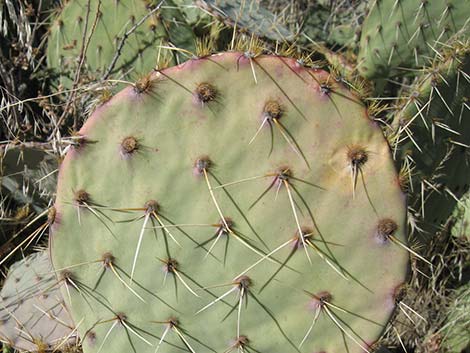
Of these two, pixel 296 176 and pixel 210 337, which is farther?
pixel 210 337

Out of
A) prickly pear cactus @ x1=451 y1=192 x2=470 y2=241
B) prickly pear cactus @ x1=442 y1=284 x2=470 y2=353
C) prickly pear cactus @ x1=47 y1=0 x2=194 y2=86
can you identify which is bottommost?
prickly pear cactus @ x1=442 y1=284 x2=470 y2=353

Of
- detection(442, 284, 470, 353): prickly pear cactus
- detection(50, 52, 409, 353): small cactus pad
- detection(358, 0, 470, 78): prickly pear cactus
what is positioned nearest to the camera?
detection(50, 52, 409, 353): small cactus pad

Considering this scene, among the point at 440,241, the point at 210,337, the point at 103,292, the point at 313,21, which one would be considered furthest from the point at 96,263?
the point at 313,21

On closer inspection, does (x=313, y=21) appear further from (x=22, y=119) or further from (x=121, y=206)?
(x=121, y=206)

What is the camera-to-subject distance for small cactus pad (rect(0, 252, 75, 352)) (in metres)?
1.70

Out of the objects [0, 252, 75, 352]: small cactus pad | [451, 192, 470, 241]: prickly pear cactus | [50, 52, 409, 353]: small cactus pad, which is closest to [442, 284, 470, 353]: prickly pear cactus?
[451, 192, 470, 241]: prickly pear cactus

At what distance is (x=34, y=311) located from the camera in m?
1.76

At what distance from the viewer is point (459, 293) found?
2.11 metres

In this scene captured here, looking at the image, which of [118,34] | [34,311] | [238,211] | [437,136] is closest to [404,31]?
[437,136]

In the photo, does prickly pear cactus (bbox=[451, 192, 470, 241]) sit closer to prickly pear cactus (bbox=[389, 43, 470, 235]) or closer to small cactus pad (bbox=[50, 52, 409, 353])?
prickly pear cactus (bbox=[389, 43, 470, 235])

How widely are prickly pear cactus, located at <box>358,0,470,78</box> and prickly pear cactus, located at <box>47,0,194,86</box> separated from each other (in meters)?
0.61

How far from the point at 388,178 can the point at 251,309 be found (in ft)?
1.18

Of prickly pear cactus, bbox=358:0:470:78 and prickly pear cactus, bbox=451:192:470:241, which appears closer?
prickly pear cactus, bbox=451:192:470:241

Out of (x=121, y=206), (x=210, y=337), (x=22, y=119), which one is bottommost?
(x=22, y=119)
